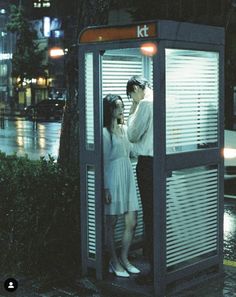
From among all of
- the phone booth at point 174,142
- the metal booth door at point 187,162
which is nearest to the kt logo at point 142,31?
the phone booth at point 174,142

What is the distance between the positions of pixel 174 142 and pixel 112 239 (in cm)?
115

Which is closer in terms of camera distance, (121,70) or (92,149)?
(92,149)

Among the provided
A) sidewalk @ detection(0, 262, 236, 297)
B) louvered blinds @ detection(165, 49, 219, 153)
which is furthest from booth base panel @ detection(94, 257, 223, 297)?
louvered blinds @ detection(165, 49, 219, 153)

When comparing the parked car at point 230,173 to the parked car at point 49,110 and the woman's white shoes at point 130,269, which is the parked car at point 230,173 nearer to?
the woman's white shoes at point 130,269

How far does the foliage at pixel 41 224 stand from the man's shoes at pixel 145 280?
0.74 m

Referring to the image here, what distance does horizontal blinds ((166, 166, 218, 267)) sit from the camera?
17.4ft

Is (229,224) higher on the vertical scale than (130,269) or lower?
lower

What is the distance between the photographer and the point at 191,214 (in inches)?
217

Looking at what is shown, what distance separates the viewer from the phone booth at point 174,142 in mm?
5105

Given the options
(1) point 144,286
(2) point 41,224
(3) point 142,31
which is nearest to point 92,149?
(2) point 41,224

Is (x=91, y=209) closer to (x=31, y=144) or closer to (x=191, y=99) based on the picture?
(x=191, y=99)

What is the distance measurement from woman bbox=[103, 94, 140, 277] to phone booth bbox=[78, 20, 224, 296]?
0.43 feet

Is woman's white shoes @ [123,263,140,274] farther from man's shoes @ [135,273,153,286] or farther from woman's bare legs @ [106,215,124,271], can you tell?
man's shoes @ [135,273,153,286]

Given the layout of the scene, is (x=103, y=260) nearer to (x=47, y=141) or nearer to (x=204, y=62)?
(x=204, y=62)
